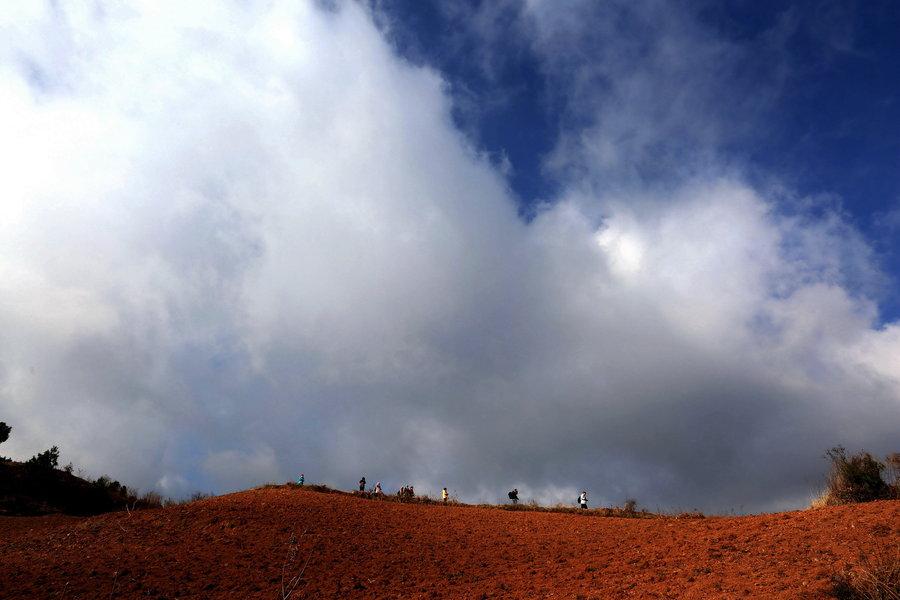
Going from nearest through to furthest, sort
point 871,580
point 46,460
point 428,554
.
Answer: point 871,580
point 428,554
point 46,460

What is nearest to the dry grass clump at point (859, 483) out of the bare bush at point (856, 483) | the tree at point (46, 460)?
the bare bush at point (856, 483)

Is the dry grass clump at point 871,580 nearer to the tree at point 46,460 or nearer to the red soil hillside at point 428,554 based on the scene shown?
the red soil hillside at point 428,554

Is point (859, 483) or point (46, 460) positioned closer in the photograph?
point (859, 483)

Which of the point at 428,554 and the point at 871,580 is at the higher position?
the point at 428,554

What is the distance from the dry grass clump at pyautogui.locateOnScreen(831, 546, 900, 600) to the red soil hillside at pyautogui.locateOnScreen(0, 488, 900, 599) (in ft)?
1.29

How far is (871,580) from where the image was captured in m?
9.84

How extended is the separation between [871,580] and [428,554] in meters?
12.1

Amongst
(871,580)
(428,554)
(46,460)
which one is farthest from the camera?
(46,460)

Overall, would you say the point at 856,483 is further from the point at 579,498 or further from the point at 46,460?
the point at 46,460

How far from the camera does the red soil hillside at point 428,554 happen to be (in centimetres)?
1352

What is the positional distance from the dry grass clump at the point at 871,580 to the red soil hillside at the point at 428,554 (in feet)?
1.29

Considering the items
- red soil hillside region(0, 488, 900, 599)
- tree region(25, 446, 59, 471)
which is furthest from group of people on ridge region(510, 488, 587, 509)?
tree region(25, 446, 59, 471)

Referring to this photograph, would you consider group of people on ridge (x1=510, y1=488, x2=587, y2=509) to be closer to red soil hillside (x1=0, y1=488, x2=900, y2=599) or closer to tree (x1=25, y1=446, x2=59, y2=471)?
red soil hillside (x1=0, y1=488, x2=900, y2=599)

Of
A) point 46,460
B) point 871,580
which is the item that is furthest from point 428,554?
point 46,460
